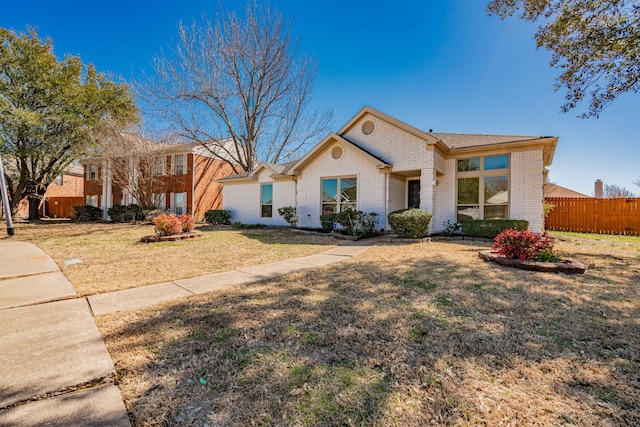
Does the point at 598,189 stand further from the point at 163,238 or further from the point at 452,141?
the point at 163,238

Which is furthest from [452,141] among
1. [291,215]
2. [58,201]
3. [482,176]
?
[58,201]

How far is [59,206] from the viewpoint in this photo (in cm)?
2969

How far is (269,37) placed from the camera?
2077 centimetres

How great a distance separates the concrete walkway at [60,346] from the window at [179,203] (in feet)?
56.6

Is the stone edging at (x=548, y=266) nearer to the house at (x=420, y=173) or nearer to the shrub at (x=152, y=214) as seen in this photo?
the house at (x=420, y=173)

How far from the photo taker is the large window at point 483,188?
435 inches

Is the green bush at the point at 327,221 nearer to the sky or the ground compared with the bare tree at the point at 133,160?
nearer to the ground

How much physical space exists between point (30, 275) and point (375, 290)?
21.4 ft

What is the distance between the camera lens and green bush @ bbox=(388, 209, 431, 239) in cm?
999

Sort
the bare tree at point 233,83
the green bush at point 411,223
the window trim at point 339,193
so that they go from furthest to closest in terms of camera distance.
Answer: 1. the bare tree at point 233,83
2. the window trim at point 339,193
3. the green bush at point 411,223

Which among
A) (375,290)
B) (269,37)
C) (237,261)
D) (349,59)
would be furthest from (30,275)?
(269,37)

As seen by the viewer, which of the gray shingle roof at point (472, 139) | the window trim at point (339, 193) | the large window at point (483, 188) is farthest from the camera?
the window trim at point (339, 193)

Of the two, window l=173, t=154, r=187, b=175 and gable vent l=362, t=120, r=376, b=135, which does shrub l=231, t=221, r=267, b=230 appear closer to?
gable vent l=362, t=120, r=376, b=135

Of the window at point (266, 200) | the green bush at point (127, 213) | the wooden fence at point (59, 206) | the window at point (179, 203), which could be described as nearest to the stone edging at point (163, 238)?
the window at point (266, 200)
